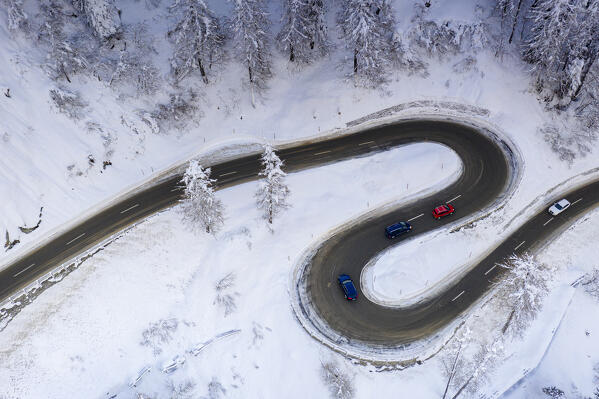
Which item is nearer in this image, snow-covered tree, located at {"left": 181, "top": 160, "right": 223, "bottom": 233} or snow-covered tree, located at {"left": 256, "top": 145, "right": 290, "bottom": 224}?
snow-covered tree, located at {"left": 181, "top": 160, "right": 223, "bottom": 233}

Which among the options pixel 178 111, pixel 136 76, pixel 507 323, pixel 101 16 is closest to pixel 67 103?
pixel 136 76

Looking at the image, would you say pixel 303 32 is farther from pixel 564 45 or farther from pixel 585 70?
pixel 585 70

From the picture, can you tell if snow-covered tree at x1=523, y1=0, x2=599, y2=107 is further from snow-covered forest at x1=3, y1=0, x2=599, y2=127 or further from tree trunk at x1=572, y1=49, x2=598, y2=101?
snow-covered forest at x1=3, y1=0, x2=599, y2=127

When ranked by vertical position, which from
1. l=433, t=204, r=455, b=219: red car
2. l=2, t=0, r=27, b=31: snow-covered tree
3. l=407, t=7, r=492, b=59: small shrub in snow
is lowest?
l=433, t=204, r=455, b=219: red car

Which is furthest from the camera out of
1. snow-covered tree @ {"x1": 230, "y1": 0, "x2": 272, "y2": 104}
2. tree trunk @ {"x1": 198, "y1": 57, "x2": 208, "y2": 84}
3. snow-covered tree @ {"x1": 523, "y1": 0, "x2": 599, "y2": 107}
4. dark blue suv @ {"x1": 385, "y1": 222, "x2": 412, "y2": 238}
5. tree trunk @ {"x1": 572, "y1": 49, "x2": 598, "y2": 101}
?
tree trunk @ {"x1": 198, "y1": 57, "x2": 208, "y2": 84}

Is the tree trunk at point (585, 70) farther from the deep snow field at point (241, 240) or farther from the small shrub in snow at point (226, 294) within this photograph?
the small shrub in snow at point (226, 294)

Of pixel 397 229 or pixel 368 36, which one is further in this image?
pixel 368 36

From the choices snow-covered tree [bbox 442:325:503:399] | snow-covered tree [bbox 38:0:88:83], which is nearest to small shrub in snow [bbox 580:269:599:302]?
snow-covered tree [bbox 442:325:503:399]

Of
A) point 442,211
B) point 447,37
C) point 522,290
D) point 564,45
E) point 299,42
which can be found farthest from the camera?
point 447,37
